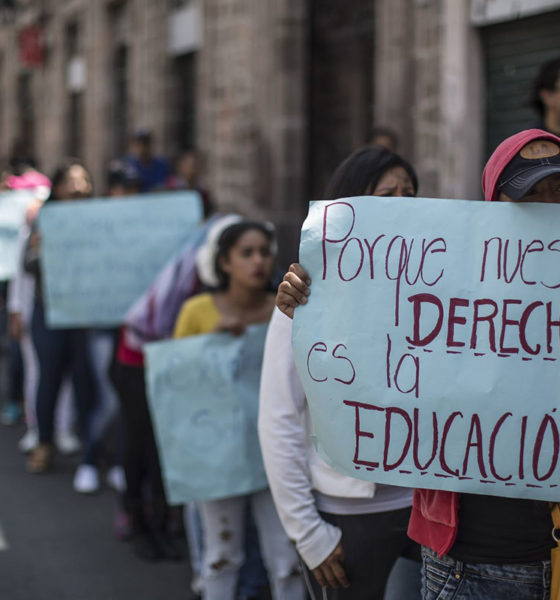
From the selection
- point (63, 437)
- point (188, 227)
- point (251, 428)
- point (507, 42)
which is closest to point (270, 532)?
point (251, 428)

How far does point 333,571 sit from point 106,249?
11.7ft

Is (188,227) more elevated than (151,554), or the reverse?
(188,227)

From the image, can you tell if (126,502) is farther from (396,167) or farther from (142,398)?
(396,167)

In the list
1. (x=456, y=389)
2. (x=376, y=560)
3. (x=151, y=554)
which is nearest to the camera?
(x=456, y=389)

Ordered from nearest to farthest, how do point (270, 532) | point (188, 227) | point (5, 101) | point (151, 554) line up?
point (270, 532), point (151, 554), point (188, 227), point (5, 101)

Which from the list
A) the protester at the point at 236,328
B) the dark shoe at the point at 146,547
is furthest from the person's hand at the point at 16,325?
the protester at the point at 236,328

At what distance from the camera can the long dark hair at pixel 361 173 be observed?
2.86m

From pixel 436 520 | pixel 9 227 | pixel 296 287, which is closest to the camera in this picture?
pixel 436 520

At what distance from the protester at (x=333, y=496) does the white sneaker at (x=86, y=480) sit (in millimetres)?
3638

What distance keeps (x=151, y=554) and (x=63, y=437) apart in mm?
2470

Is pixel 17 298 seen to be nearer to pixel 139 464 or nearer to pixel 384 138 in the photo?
pixel 139 464

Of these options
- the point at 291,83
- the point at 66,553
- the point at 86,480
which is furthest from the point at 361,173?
the point at 291,83

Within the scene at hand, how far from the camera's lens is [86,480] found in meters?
6.36

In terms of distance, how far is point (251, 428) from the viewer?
12.9 ft
